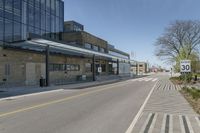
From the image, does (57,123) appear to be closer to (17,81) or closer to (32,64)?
(17,81)

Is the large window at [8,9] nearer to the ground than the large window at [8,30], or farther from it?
farther from it

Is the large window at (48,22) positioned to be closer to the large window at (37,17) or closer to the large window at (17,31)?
the large window at (37,17)

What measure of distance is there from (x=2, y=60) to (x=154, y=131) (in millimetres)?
23817

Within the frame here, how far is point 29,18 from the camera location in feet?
121

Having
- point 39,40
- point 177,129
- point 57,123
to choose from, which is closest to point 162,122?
point 177,129

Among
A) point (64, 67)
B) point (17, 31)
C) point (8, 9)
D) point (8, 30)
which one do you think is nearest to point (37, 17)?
point (17, 31)

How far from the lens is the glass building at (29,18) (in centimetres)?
3167

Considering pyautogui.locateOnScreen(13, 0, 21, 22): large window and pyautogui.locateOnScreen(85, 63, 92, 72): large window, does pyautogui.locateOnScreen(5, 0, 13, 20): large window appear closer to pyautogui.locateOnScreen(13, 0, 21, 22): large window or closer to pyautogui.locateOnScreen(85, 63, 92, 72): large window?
pyautogui.locateOnScreen(13, 0, 21, 22): large window

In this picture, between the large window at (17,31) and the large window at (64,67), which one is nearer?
the large window at (17,31)

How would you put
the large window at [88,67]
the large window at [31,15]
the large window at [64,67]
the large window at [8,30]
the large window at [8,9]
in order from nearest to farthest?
1. the large window at [8,30]
2. the large window at [8,9]
3. the large window at [31,15]
4. the large window at [64,67]
5. the large window at [88,67]

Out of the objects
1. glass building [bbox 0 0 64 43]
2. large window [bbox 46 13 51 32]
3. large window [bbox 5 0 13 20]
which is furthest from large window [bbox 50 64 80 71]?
large window [bbox 5 0 13 20]

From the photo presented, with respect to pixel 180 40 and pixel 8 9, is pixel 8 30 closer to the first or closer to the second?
pixel 8 9

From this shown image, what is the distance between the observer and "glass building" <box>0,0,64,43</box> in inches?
1247

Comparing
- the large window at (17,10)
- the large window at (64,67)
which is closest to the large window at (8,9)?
the large window at (17,10)
